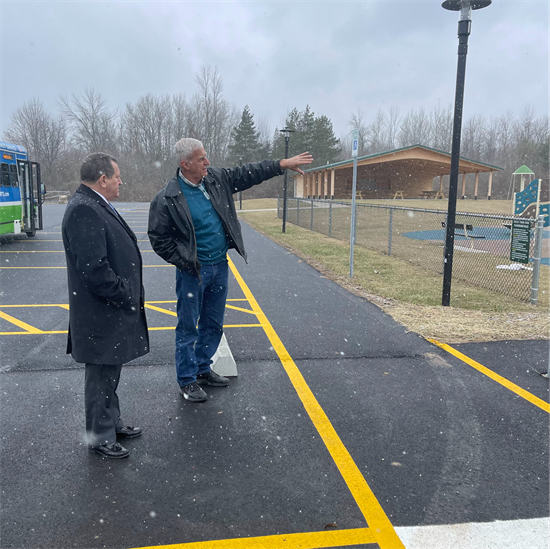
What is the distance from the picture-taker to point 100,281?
2795 millimetres

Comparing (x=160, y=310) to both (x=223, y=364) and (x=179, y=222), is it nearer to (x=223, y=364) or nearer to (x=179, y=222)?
(x=223, y=364)

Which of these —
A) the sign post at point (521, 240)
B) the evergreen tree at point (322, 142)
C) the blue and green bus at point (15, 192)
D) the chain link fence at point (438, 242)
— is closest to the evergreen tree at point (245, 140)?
the evergreen tree at point (322, 142)

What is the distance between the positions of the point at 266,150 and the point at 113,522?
232ft

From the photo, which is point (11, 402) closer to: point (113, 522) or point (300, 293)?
point (113, 522)

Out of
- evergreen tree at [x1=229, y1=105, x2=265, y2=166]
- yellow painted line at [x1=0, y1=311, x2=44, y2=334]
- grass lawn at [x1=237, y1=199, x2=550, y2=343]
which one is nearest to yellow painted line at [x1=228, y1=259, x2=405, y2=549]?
grass lawn at [x1=237, y1=199, x2=550, y2=343]

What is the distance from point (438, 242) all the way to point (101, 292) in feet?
47.0

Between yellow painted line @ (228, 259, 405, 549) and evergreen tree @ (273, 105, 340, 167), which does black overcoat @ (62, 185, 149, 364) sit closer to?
yellow painted line @ (228, 259, 405, 549)

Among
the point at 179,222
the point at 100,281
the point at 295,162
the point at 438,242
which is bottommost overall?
the point at 438,242

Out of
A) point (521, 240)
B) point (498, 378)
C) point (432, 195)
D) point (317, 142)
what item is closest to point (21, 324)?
point (498, 378)

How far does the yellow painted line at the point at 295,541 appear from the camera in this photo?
228cm

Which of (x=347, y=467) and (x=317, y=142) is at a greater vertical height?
(x=317, y=142)

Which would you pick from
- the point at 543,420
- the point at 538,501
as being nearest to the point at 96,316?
the point at 538,501

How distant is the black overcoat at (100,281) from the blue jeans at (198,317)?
67 centimetres

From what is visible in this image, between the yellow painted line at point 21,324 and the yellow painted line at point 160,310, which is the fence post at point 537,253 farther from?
the yellow painted line at point 21,324
